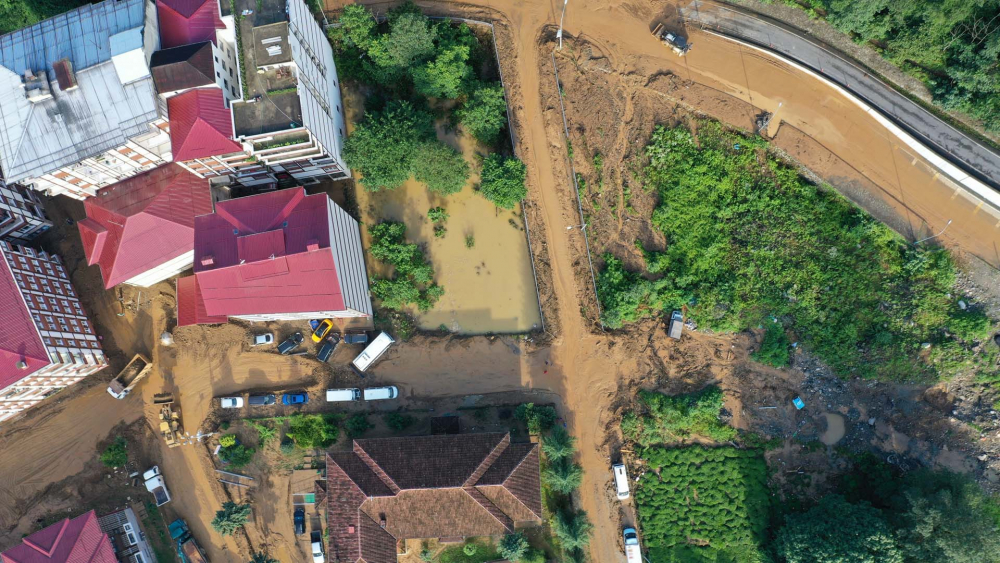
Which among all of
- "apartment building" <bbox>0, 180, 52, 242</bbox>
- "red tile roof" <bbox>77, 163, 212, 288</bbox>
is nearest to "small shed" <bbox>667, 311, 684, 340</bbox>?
"red tile roof" <bbox>77, 163, 212, 288</bbox>

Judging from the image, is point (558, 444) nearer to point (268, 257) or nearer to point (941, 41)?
point (268, 257)

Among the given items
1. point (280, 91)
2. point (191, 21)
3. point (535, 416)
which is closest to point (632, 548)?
point (535, 416)

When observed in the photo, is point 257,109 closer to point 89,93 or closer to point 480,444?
point 89,93

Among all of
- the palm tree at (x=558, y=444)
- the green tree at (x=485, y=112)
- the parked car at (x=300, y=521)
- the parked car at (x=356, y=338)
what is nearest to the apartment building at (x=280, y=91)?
the green tree at (x=485, y=112)

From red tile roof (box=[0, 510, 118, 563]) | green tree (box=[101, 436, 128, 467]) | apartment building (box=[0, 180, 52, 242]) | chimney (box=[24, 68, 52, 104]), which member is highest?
chimney (box=[24, 68, 52, 104])

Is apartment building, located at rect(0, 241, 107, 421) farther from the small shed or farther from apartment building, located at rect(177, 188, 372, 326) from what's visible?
the small shed
